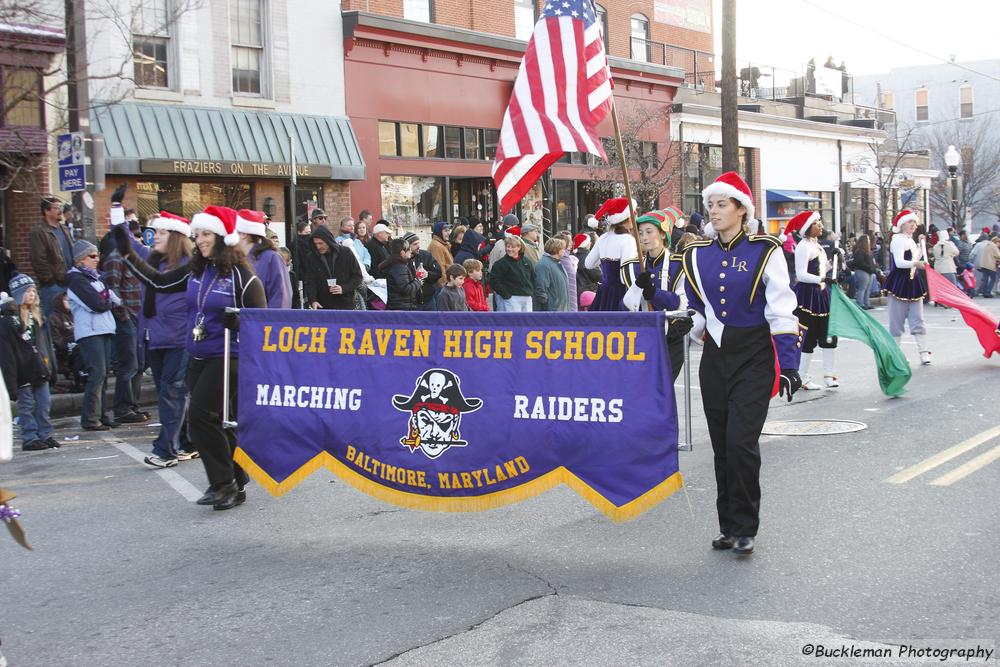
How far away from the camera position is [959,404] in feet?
35.1

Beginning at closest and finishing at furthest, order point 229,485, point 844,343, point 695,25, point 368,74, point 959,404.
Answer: point 229,485 → point 959,404 → point 844,343 → point 368,74 → point 695,25

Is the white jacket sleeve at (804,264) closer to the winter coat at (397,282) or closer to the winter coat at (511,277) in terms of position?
the winter coat at (511,277)

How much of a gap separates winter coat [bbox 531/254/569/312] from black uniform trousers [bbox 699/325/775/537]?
863 centimetres

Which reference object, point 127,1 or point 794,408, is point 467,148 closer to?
point 127,1

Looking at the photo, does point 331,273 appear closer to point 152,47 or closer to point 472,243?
point 472,243

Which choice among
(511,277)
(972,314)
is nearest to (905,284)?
(972,314)

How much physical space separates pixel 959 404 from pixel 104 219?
563 inches

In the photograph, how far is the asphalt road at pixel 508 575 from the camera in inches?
184

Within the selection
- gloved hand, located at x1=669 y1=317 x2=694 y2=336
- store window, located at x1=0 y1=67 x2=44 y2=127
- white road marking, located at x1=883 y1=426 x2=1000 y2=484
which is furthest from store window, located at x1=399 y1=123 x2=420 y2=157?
gloved hand, located at x1=669 y1=317 x2=694 y2=336

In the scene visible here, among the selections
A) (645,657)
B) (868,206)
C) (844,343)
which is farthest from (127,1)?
(868,206)

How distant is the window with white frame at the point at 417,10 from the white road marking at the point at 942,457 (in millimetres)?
17678

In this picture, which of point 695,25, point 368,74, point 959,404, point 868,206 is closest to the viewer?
point 959,404

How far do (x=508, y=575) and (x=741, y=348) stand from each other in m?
1.80

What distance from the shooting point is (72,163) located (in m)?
13.9
